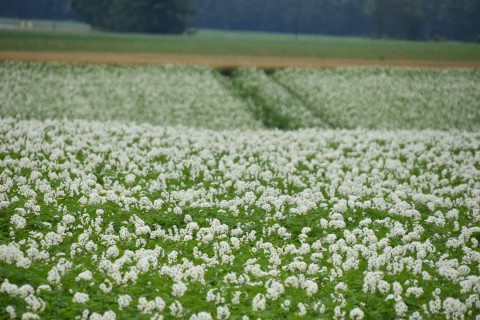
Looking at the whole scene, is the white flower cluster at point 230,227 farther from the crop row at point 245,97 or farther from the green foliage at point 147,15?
the green foliage at point 147,15

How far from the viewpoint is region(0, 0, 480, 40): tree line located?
10112 cm

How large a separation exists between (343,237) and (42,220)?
19.9ft

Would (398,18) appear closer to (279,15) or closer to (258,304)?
(279,15)

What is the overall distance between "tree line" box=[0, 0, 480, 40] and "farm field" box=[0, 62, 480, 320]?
269 ft

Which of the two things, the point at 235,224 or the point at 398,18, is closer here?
the point at 235,224

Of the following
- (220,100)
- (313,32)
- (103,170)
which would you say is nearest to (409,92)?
(220,100)

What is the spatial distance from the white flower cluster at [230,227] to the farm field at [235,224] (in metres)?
0.04

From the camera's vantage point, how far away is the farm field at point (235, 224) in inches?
363

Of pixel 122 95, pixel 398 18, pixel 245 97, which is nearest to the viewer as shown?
pixel 122 95

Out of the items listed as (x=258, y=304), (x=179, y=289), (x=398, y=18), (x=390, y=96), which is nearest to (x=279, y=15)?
(x=398, y=18)

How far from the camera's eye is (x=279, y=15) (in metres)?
151

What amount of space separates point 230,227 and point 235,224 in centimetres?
14

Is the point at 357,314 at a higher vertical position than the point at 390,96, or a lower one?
higher

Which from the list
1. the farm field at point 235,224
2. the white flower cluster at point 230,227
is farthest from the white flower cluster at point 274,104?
the white flower cluster at point 230,227
